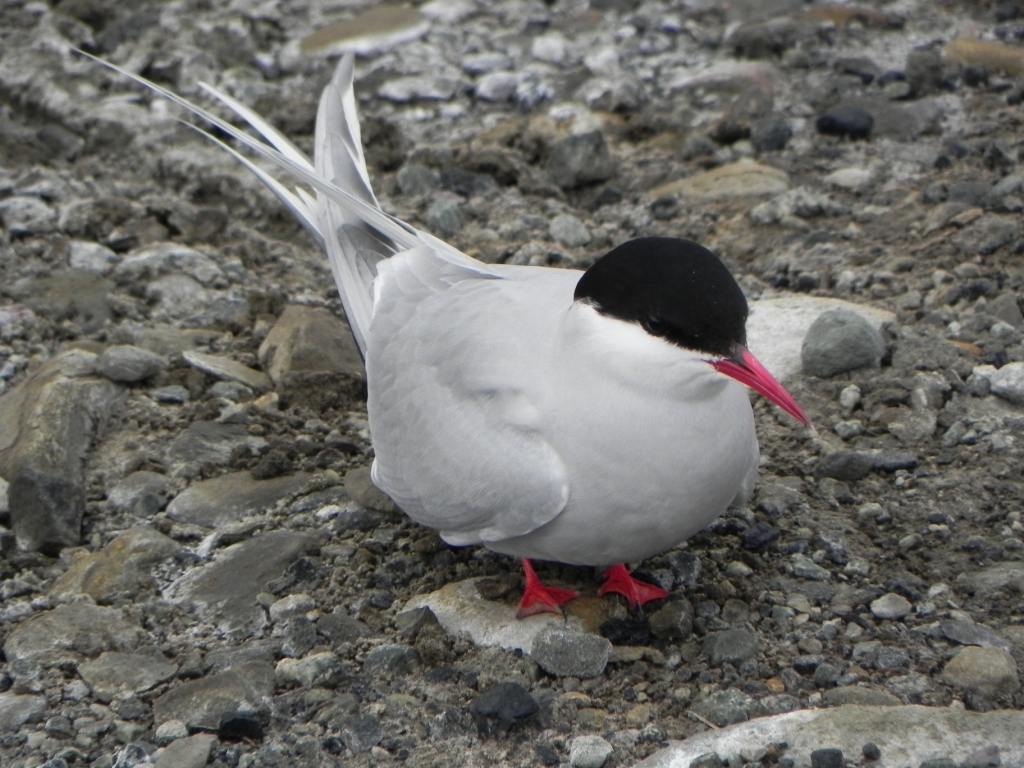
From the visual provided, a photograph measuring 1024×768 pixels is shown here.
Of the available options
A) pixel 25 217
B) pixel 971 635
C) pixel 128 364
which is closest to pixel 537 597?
pixel 971 635

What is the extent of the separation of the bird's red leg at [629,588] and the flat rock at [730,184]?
107 inches

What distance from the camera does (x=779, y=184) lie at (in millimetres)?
5844

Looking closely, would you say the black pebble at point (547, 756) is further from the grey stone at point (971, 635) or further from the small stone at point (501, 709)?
the grey stone at point (971, 635)

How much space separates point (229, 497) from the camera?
163 inches

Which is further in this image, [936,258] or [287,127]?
[287,127]

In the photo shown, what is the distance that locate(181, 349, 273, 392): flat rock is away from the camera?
4.73m

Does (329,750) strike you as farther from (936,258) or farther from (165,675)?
(936,258)

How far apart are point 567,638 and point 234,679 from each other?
2.94 feet

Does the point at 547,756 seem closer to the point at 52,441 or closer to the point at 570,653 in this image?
the point at 570,653

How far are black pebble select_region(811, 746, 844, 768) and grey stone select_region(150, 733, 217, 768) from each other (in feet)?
4.74

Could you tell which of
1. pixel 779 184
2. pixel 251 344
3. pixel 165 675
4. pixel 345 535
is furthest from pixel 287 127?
pixel 165 675

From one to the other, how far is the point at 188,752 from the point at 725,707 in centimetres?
133

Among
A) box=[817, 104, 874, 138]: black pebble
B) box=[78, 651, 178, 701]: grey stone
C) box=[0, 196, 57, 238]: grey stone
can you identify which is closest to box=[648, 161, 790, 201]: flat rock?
box=[817, 104, 874, 138]: black pebble

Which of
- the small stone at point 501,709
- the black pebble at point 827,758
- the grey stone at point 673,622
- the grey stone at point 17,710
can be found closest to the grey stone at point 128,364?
the grey stone at point 17,710
